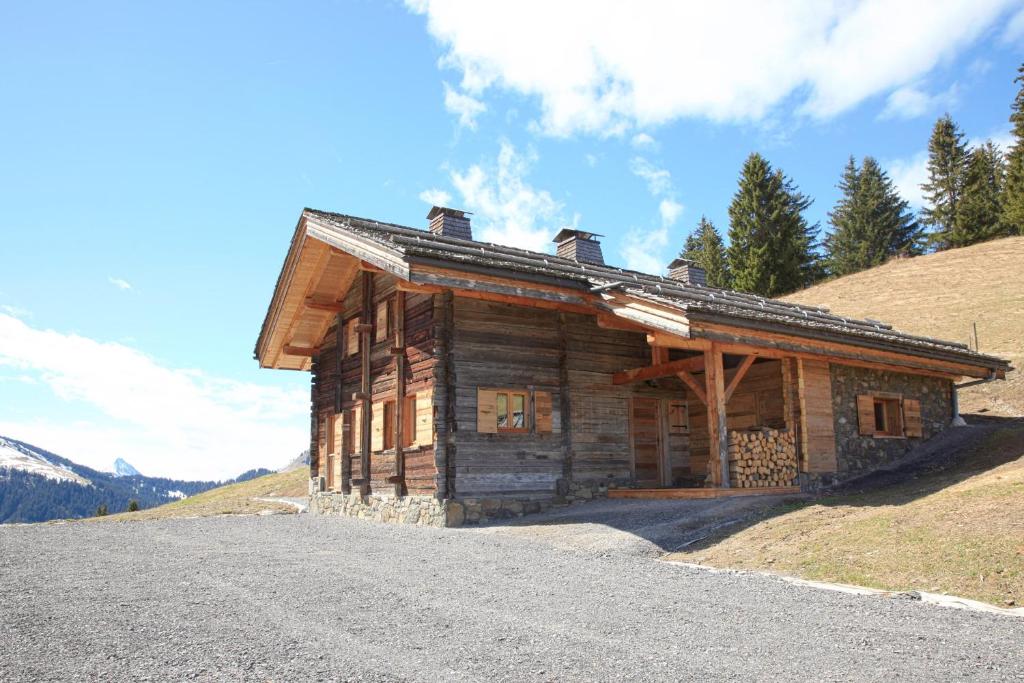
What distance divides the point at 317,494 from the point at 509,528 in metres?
9.03

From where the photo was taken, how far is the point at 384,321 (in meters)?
17.8

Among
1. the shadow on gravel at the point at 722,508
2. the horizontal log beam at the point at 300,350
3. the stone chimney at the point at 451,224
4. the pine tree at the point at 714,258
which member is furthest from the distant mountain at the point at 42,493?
the shadow on gravel at the point at 722,508

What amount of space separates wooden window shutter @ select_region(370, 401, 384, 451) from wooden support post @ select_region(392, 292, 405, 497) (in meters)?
1.01

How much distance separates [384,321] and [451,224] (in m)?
3.31

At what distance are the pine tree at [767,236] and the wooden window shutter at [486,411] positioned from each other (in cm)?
3865

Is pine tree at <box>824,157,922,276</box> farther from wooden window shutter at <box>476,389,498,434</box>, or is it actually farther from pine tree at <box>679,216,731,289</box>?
wooden window shutter at <box>476,389,498,434</box>

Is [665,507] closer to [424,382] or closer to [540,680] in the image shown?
[424,382]

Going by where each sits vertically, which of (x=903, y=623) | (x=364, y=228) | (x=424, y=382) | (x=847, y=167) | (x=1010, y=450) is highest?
(x=847, y=167)

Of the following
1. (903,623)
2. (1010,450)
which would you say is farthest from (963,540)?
(1010,450)

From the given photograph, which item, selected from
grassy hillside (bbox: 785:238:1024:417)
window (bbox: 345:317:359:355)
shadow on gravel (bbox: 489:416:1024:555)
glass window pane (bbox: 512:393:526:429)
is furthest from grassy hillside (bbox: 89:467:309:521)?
grassy hillside (bbox: 785:238:1024:417)

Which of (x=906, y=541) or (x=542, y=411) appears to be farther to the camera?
(x=542, y=411)

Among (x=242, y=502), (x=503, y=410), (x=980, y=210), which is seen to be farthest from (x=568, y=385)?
(x=980, y=210)

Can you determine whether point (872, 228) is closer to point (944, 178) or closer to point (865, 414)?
point (944, 178)

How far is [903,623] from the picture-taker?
258 inches
